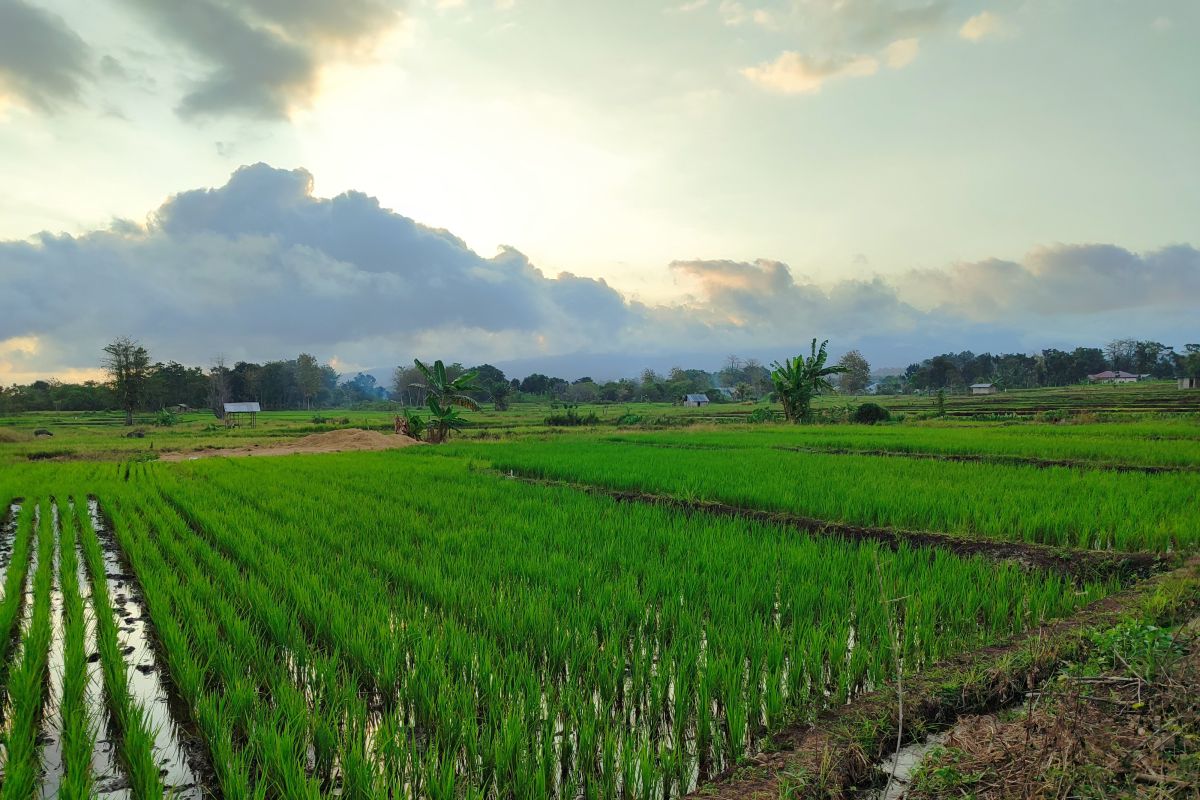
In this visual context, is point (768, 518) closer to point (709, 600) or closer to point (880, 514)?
point (880, 514)

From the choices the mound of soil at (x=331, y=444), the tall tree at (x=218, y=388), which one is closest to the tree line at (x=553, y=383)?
the tall tree at (x=218, y=388)

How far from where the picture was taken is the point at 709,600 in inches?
145

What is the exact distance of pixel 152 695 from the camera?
2857 mm

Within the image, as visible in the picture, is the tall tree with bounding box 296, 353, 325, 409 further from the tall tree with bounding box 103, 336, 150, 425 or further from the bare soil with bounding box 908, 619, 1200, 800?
the bare soil with bounding box 908, 619, 1200, 800

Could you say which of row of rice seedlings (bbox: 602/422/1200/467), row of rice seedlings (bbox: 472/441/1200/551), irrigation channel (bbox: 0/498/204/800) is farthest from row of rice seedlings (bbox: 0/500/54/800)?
row of rice seedlings (bbox: 602/422/1200/467)

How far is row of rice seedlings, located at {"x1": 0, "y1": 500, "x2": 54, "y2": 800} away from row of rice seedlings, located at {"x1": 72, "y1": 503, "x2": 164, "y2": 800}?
0.78 ft

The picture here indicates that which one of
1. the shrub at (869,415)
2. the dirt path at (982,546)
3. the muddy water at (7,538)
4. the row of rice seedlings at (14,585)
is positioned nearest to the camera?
the row of rice seedlings at (14,585)

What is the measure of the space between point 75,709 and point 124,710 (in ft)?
0.59

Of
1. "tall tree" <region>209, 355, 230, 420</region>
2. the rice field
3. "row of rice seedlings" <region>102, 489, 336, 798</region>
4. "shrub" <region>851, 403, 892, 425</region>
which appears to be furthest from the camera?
"tall tree" <region>209, 355, 230, 420</region>

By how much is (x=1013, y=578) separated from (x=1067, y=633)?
43.1 inches

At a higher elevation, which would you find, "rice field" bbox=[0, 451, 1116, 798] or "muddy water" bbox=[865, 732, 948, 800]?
"rice field" bbox=[0, 451, 1116, 798]

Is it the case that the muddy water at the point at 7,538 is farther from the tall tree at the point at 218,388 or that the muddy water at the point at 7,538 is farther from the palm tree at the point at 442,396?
the tall tree at the point at 218,388

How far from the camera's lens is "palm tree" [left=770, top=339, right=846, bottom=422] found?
2308cm

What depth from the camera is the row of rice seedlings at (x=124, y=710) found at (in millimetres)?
2039
